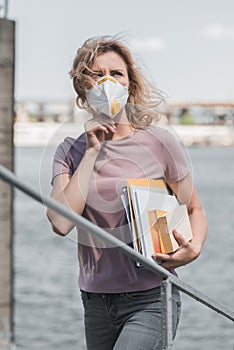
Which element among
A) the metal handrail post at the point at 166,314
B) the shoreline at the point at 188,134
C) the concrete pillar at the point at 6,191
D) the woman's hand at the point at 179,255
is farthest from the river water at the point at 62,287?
the shoreline at the point at 188,134

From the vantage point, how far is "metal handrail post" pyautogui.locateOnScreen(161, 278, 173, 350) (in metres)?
2.70

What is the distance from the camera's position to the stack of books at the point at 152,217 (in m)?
2.90

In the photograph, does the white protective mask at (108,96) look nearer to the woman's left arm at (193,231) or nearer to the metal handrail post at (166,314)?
the woman's left arm at (193,231)

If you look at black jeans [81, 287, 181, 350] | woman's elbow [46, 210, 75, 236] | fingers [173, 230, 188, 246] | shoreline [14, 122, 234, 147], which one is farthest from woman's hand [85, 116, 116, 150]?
shoreline [14, 122, 234, 147]

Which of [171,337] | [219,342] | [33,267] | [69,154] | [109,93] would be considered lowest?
[33,267]

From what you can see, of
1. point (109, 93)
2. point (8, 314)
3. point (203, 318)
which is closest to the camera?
point (109, 93)

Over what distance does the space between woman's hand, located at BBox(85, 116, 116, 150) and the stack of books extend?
0.17 meters

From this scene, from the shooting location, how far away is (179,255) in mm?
2924

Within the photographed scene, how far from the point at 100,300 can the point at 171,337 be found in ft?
1.03

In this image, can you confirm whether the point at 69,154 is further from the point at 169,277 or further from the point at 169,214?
the point at 169,277

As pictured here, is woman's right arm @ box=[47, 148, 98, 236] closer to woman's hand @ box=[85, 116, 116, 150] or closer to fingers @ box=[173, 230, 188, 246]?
woman's hand @ box=[85, 116, 116, 150]

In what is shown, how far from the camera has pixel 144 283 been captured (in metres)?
2.94

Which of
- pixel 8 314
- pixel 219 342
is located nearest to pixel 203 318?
pixel 219 342

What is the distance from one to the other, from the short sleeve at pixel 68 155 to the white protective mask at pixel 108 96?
14 centimetres
